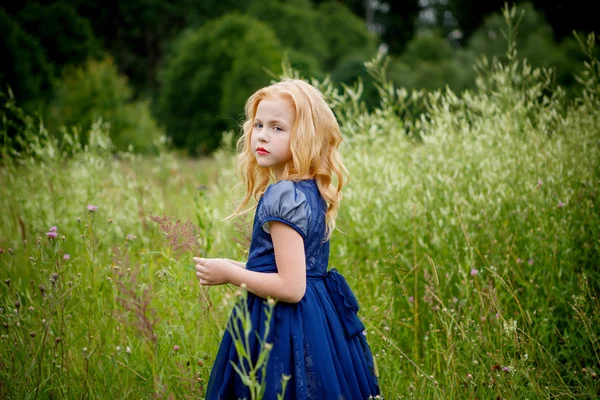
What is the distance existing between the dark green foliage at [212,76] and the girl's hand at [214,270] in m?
15.2

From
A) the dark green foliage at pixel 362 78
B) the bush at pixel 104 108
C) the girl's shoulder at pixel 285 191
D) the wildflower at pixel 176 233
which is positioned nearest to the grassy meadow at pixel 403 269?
the wildflower at pixel 176 233

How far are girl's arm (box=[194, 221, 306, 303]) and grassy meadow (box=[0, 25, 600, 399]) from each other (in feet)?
0.87

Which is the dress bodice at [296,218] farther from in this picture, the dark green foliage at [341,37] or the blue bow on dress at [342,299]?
the dark green foliage at [341,37]

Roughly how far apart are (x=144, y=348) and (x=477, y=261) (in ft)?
6.03

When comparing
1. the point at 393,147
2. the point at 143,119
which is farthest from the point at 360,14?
the point at 393,147

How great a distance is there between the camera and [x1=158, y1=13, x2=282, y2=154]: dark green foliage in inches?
657

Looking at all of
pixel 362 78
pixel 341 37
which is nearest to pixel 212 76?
pixel 362 78

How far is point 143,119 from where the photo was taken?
16.3 metres

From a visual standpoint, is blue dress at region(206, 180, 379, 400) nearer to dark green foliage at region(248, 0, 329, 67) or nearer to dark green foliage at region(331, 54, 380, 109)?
dark green foliage at region(331, 54, 380, 109)

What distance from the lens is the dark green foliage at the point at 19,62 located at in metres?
11.4

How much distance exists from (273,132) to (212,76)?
58.1 feet

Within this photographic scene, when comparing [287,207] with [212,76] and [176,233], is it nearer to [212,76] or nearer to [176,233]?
[176,233]

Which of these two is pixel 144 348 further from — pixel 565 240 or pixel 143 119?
pixel 143 119

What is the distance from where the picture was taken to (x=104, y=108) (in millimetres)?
15266
